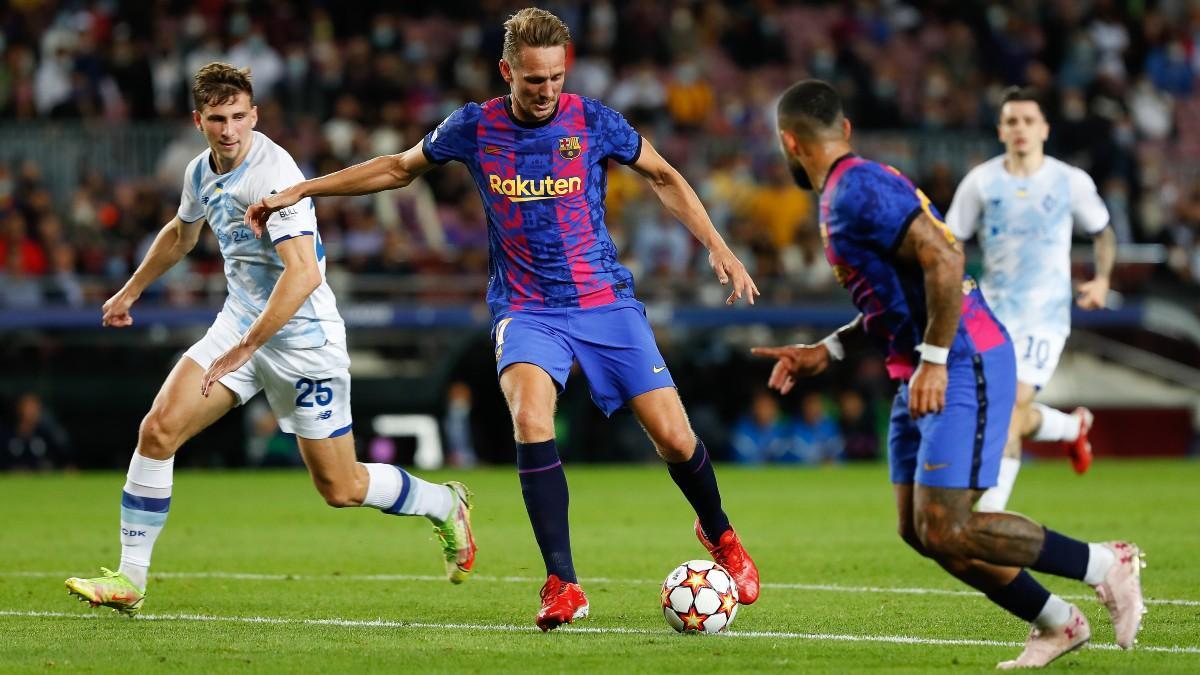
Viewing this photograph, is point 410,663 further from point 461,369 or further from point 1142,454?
point 1142,454

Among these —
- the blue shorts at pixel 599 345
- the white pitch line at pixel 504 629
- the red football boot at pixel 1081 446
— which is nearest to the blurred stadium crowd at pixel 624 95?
the red football boot at pixel 1081 446

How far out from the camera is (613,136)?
8.17 metres

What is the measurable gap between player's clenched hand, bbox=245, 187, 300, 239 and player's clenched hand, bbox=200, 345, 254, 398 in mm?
527

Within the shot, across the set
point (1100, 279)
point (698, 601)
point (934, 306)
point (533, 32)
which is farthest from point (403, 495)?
point (1100, 279)

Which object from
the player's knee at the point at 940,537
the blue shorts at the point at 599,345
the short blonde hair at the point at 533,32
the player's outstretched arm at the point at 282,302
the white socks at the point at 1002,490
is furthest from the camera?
the white socks at the point at 1002,490

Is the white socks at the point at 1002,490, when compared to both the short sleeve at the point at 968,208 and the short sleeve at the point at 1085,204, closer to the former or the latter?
the short sleeve at the point at 968,208

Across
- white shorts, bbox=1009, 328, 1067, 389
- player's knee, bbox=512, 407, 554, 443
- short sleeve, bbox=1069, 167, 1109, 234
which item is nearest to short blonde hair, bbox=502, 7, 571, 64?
player's knee, bbox=512, 407, 554, 443

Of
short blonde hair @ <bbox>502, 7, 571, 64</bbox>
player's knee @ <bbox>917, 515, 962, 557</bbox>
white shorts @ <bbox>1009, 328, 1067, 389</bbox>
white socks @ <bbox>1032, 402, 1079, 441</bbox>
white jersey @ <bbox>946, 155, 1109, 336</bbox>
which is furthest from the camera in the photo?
white socks @ <bbox>1032, 402, 1079, 441</bbox>

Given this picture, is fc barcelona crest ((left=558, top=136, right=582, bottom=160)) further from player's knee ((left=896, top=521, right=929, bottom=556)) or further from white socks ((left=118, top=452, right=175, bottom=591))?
white socks ((left=118, top=452, right=175, bottom=591))

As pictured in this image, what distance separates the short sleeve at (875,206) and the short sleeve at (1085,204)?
4.66 m

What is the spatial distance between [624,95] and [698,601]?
17.8m

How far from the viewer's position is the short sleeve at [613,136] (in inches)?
321

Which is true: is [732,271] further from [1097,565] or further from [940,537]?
A: [1097,565]

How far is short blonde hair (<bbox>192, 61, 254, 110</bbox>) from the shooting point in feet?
26.8
